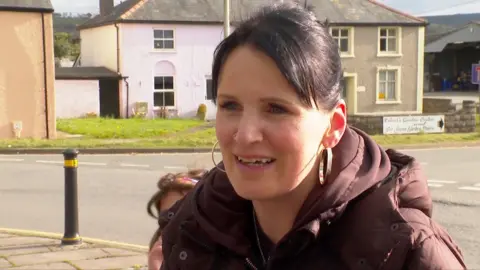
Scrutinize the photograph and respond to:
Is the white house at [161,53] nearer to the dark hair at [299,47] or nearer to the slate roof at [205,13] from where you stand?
the slate roof at [205,13]

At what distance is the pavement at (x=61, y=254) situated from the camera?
6484 mm

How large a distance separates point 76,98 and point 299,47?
3385 cm

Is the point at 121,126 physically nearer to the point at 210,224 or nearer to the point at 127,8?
the point at 127,8

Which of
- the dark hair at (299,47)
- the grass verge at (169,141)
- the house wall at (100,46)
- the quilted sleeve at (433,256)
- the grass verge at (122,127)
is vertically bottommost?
the grass verge at (169,141)

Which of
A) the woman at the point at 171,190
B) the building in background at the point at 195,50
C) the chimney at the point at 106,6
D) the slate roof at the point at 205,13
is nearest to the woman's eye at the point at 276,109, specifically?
the woman at the point at 171,190

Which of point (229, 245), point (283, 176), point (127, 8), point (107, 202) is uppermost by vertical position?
point (127, 8)

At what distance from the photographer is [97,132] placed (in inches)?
1035

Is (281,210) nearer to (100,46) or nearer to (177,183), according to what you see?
(177,183)

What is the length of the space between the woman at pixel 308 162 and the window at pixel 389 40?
38328mm

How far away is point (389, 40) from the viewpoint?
1551 inches

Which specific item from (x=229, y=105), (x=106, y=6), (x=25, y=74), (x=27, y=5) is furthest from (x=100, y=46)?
(x=229, y=105)

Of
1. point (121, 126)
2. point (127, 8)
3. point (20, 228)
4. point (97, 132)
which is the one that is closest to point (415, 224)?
point (20, 228)

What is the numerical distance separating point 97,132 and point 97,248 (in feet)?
63.8

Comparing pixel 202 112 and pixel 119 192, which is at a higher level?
pixel 202 112
